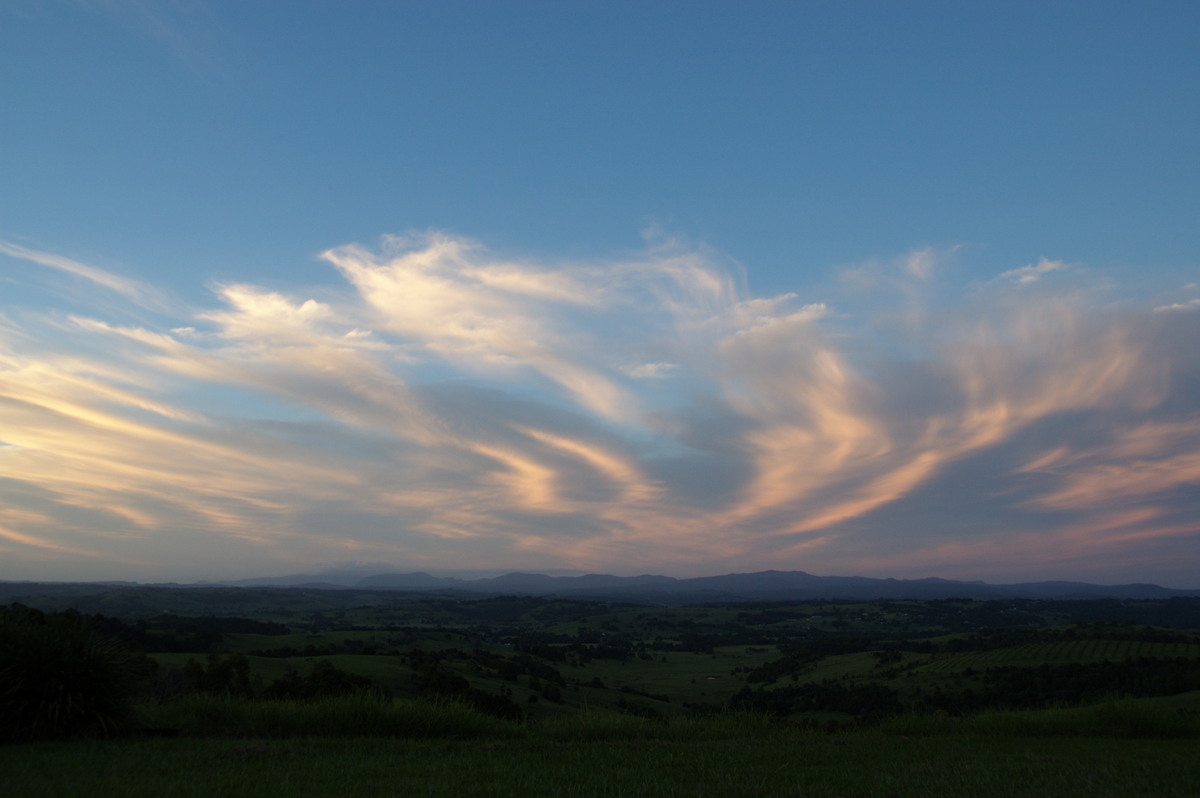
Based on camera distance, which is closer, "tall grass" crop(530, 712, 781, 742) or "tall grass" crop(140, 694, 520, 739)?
"tall grass" crop(140, 694, 520, 739)

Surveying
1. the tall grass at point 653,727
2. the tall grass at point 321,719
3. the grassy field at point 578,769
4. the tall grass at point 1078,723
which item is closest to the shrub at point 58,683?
the grassy field at point 578,769

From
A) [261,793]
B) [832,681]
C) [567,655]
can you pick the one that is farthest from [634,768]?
[567,655]

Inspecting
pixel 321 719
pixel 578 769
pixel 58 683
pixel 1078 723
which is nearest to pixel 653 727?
pixel 578 769

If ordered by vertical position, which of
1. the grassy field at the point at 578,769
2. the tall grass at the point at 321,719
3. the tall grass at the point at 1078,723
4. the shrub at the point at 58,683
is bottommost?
the tall grass at the point at 1078,723

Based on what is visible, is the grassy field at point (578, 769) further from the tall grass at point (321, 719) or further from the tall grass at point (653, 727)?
the tall grass at point (321, 719)

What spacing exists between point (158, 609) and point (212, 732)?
18633 cm

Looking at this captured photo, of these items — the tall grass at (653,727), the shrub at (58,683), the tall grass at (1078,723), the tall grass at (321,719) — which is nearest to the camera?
the shrub at (58,683)

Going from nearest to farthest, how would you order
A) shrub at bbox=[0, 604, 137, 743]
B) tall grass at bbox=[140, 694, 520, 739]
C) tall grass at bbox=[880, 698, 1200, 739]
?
shrub at bbox=[0, 604, 137, 743], tall grass at bbox=[140, 694, 520, 739], tall grass at bbox=[880, 698, 1200, 739]

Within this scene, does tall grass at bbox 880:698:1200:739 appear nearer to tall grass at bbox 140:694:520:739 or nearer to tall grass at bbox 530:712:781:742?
tall grass at bbox 530:712:781:742

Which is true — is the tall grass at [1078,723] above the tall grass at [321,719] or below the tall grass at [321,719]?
below

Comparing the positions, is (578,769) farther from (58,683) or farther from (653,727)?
(58,683)

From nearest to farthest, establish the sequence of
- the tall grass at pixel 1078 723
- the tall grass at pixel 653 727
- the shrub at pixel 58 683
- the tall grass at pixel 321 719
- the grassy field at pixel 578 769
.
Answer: the grassy field at pixel 578 769
the shrub at pixel 58 683
the tall grass at pixel 321 719
the tall grass at pixel 653 727
the tall grass at pixel 1078 723

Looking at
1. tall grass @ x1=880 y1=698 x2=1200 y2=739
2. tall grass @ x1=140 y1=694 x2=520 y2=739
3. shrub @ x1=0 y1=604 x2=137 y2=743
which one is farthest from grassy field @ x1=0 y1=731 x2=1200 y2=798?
tall grass @ x1=880 y1=698 x2=1200 y2=739

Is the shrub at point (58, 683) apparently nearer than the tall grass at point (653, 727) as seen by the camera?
Yes
